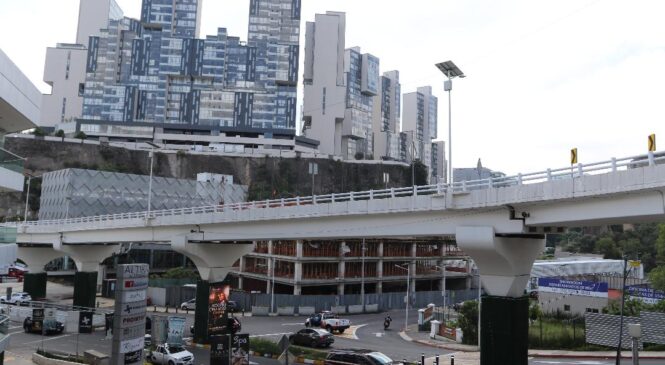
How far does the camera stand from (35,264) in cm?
6259

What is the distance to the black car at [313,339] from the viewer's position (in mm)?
36156

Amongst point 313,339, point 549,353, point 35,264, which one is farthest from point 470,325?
point 35,264

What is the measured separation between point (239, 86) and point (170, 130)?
87.0 ft

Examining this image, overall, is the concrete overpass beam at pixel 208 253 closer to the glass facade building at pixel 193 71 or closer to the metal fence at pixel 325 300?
the metal fence at pixel 325 300

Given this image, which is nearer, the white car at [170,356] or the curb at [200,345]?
the white car at [170,356]

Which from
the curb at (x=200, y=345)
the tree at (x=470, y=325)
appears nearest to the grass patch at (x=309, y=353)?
the curb at (x=200, y=345)

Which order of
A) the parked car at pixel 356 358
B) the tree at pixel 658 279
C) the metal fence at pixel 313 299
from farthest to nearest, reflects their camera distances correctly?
the metal fence at pixel 313 299 < the tree at pixel 658 279 < the parked car at pixel 356 358

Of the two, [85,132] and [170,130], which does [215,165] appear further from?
[85,132]

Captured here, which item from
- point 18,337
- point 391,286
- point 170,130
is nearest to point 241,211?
point 18,337

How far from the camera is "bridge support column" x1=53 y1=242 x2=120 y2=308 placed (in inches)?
2183

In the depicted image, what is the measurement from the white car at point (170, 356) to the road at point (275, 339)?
137 centimetres

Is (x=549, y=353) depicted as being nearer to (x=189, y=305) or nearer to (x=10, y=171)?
→ (x=10, y=171)

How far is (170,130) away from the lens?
155m

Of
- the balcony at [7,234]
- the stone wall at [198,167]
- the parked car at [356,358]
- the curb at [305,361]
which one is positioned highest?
the stone wall at [198,167]
